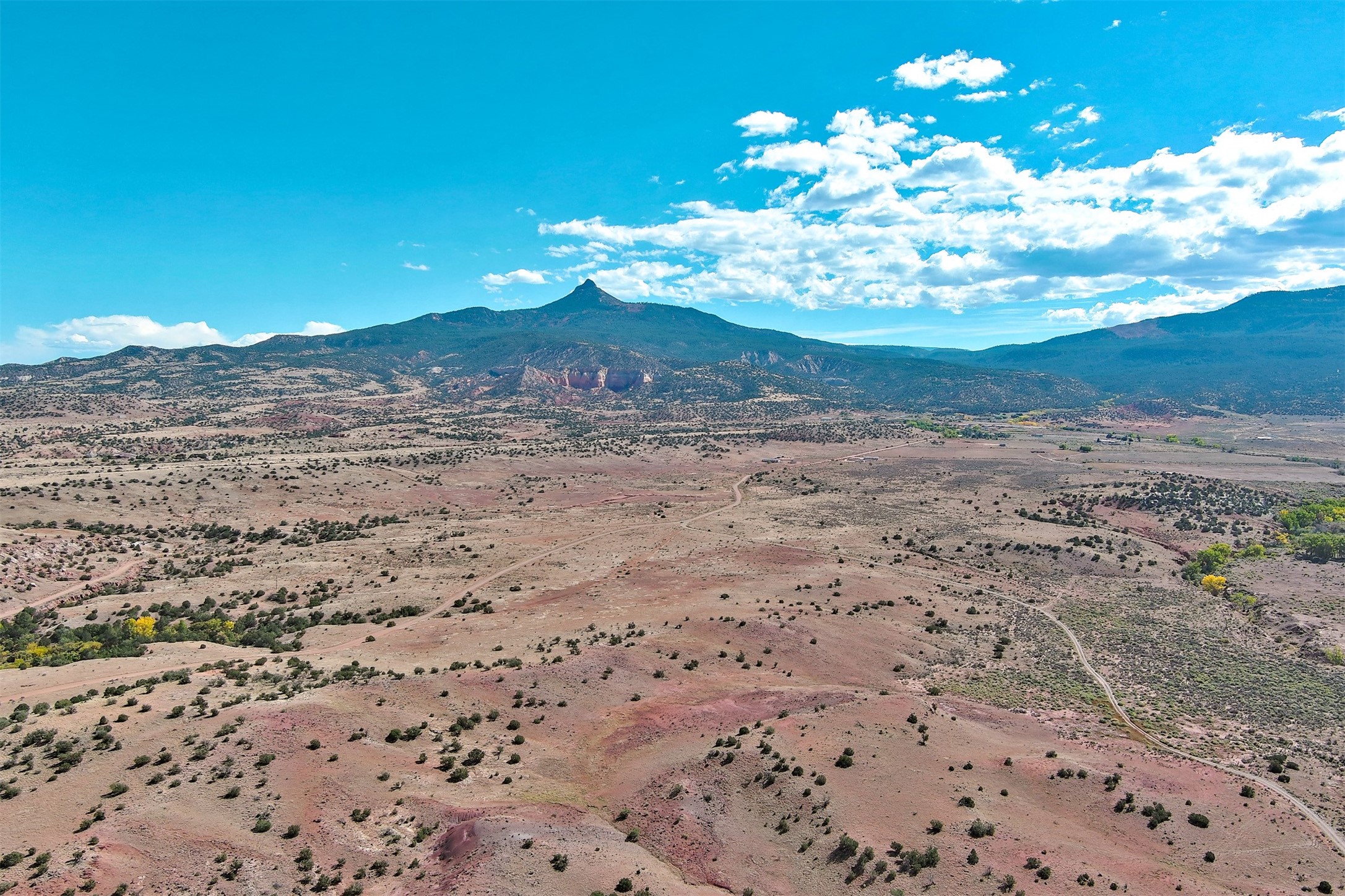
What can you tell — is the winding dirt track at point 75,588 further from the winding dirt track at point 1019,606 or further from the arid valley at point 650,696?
the arid valley at point 650,696

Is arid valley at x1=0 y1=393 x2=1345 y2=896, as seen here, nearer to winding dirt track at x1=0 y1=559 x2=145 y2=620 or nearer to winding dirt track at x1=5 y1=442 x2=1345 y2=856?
winding dirt track at x1=5 y1=442 x2=1345 y2=856

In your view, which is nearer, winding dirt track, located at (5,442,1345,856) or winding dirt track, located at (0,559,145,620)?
winding dirt track, located at (5,442,1345,856)

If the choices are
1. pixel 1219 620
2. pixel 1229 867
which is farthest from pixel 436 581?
pixel 1219 620

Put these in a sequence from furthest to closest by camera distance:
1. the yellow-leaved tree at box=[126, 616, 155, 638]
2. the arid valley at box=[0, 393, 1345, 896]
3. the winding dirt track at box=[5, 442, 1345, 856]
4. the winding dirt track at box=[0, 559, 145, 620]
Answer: the winding dirt track at box=[0, 559, 145, 620] → the yellow-leaved tree at box=[126, 616, 155, 638] → the winding dirt track at box=[5, 442, 1345, 856] → the arid valley at box=[0, 393, 1345, 896]

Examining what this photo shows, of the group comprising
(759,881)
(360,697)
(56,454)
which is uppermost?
(56,454)

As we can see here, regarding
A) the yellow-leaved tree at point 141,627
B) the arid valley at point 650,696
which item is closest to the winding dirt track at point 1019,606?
the arid valley at point 650,696

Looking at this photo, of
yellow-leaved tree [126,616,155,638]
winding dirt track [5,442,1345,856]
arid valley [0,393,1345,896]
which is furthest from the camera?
yellow-leaved tree [126,616,155,638]

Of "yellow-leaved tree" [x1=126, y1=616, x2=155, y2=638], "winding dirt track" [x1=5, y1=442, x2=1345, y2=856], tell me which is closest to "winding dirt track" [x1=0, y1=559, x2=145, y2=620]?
"winding dirt track" [x1=5, y1=442, x2=1345, y2=856]

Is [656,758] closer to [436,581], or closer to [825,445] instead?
[436,581]
